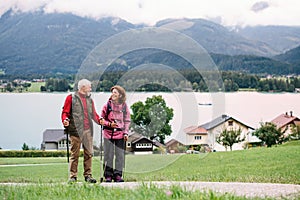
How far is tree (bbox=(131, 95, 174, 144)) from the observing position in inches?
474

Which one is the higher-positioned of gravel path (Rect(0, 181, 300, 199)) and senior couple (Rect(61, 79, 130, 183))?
senior couple (Rect(61, 79, 130, 183))

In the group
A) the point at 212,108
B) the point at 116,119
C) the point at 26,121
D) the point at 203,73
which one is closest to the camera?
the point at 116,119

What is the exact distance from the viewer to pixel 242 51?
173875mm

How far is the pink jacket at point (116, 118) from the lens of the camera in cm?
882

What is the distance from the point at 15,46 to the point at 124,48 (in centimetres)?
15905

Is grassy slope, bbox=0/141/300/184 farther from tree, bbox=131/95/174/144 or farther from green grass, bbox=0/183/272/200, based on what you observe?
green grass, bbox=0/183/272/200

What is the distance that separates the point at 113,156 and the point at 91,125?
2.43ft

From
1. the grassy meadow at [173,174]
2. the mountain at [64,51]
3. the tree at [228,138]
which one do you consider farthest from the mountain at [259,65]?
the grassy meadow at [173,174]

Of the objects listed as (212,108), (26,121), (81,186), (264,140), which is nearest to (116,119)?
(81,186)

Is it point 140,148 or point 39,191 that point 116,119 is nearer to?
point 39,191

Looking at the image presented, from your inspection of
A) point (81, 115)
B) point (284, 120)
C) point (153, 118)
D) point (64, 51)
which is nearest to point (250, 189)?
point (81, 115)

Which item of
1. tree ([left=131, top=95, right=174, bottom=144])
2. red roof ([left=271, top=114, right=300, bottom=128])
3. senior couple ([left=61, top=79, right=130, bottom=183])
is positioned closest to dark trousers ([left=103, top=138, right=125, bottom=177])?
senior couple ([left=61, top=79, right=130, bottom=183])

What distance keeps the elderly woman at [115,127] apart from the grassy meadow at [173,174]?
65 centimetres

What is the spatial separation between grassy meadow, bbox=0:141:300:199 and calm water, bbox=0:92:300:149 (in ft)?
3.51
